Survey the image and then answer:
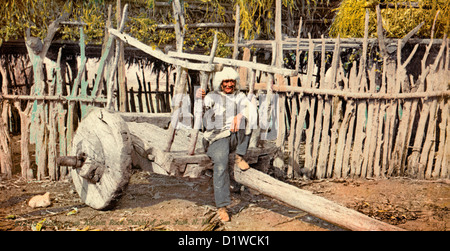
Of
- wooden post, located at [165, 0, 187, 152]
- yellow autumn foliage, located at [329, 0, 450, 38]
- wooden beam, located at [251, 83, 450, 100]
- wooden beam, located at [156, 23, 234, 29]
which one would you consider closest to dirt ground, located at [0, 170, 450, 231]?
wooden post, located at [165, 0, 187, 152]

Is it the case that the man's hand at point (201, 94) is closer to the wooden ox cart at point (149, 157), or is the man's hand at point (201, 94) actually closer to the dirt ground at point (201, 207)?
the wooden ox cart at point (149, 157)

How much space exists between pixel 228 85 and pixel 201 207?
1.69 m

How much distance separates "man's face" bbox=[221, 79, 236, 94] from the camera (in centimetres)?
370

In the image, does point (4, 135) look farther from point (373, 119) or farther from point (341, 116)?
point (373, 119)

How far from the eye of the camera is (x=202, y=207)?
4527mm

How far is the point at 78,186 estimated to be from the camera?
4.59 m

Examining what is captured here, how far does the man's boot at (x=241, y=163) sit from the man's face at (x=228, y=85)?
73 cm

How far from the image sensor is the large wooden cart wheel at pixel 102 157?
143 inches

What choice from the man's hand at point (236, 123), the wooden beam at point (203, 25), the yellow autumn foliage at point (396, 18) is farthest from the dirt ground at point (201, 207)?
the wooden beam at point (203, 25)

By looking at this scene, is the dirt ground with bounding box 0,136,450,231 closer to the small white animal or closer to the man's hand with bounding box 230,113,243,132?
the small white animal

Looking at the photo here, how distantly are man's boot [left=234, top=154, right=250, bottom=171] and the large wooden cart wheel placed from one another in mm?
1128

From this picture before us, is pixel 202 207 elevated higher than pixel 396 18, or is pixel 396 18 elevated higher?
pixel 396 18

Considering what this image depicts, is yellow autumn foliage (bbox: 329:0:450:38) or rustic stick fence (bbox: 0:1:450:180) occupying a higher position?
yellow autumn foliage (bbox: 329:0:450:38)

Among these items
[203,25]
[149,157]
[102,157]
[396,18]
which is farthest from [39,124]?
[396,18]
